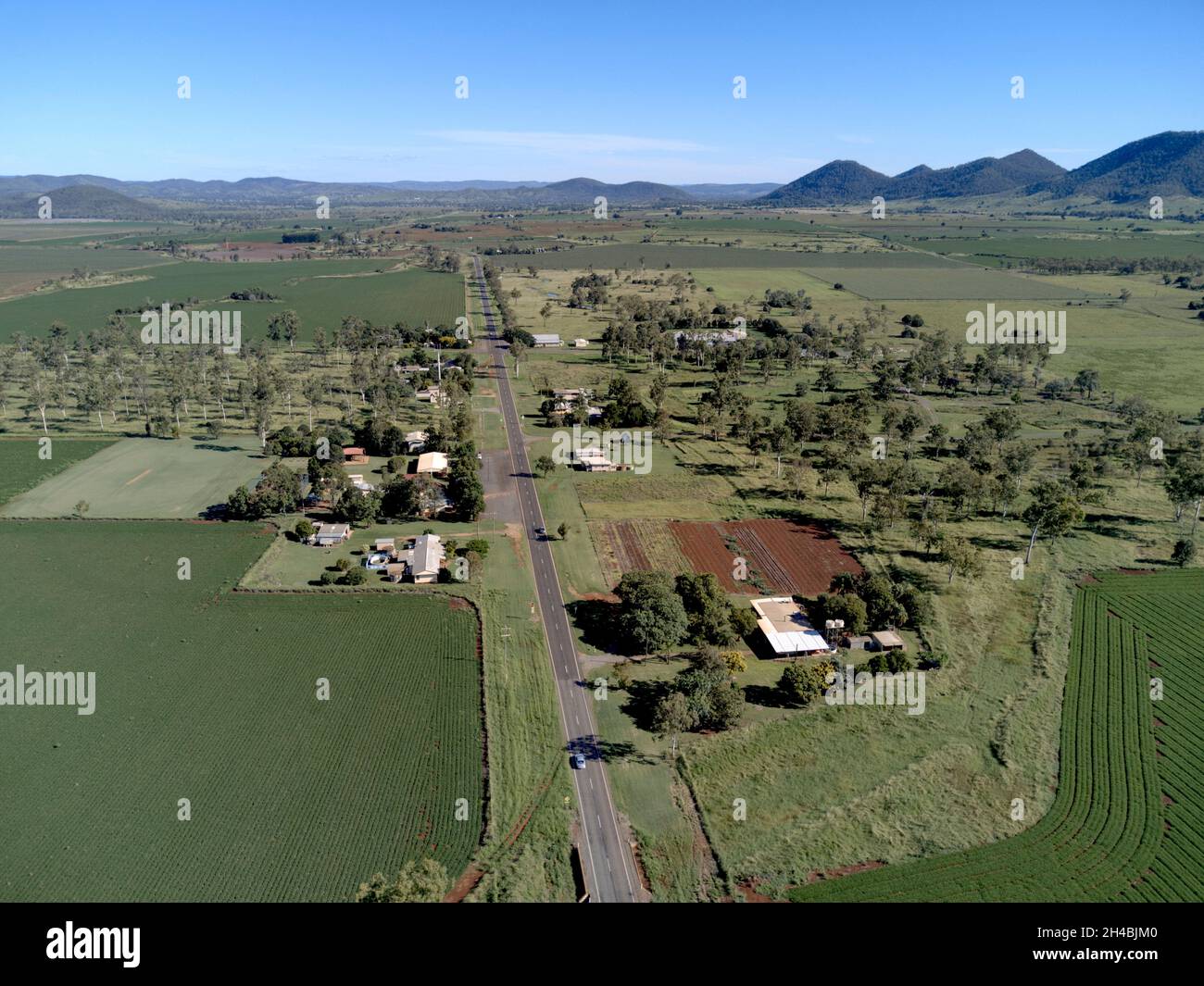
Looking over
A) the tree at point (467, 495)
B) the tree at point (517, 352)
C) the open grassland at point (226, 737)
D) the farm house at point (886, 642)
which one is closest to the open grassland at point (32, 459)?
the open grassland at point (226, 737)

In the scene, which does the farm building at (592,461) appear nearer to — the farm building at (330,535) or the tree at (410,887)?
the farm building at (330,535)

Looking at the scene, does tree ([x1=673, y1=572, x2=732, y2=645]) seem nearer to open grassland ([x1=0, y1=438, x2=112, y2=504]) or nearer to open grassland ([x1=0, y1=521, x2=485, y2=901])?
open grassland ([x1=0, y1=521, x2=485, y2=901])

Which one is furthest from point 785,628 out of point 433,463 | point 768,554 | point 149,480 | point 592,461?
point 149,480

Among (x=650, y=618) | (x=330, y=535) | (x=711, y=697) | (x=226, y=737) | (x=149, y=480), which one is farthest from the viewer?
(x=149, y=480)

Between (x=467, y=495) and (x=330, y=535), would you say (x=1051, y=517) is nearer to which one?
(x=467, y=495)

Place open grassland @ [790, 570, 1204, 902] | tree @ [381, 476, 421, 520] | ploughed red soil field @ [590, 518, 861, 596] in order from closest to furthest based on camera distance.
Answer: open grassland @ [790, 570, 1204, 902] → ploughed red soil field @ [590, 518, 861, 596] → tree @ [381, 476, 421, 520]

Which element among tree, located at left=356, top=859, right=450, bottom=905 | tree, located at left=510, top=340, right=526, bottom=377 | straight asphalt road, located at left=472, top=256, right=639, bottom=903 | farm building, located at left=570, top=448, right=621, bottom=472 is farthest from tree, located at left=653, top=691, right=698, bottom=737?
tree, located at left=510, top=340, right=526, bottom=377
